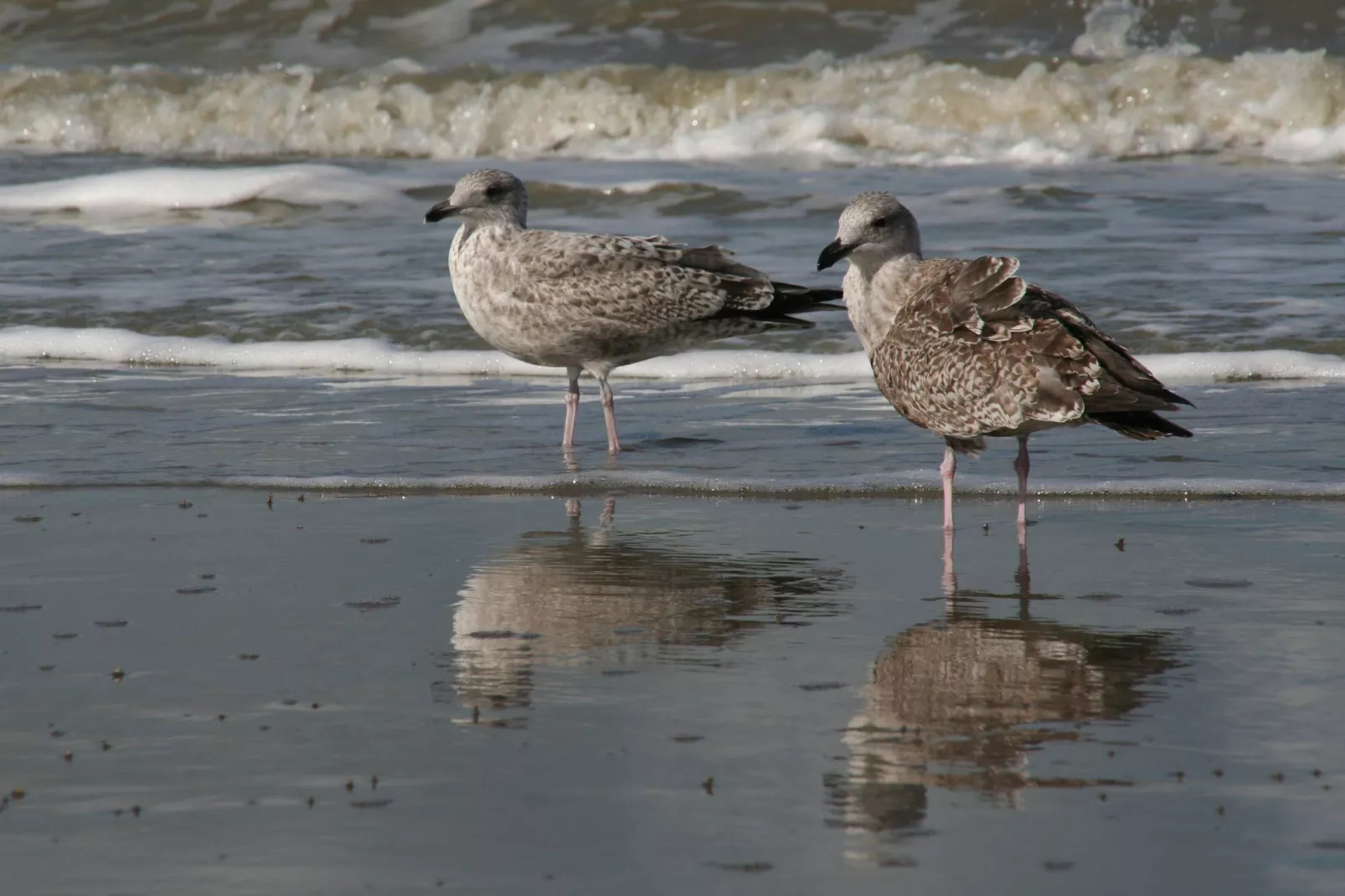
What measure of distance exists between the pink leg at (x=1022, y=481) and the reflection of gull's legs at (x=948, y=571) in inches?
9.9

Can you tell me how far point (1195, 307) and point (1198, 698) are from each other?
7.48 m

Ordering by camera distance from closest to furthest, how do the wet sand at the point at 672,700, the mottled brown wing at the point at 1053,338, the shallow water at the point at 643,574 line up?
the wet sand at the point at 672,700
the shallow water at the point at 643,574
the mottled brown wing at the point at 1053,338

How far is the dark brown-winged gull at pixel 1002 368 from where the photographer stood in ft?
21.9

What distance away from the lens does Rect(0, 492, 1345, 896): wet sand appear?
149 inches

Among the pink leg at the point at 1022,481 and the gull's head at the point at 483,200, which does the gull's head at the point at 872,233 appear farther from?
the gull's head at the point at 483,200

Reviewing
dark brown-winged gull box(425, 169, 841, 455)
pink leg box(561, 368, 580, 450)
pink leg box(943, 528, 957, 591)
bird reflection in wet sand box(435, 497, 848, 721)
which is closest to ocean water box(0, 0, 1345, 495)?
pink leg box(561, 368, 580, 450)

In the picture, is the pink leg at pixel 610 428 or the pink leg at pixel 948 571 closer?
the pink leg at pixel 948 571

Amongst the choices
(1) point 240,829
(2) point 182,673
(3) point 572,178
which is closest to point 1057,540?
(2) point 182,673

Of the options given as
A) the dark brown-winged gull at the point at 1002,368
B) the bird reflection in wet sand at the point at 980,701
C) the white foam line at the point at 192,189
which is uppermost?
the white foam line at the point at 192,189

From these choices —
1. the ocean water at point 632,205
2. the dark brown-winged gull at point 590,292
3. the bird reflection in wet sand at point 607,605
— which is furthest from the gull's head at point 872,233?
the bird reflection in wet sand at point 607,605

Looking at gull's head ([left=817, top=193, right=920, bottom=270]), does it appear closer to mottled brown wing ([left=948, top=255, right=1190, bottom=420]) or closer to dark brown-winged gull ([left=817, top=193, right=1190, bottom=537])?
dark brown-winged gull ([left=817, top=193, right=1190, bottom=537])

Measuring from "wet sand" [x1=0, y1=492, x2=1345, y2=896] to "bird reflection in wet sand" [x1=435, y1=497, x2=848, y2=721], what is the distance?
0.02m

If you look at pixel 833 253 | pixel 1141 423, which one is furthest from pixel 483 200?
pixel 1141 423

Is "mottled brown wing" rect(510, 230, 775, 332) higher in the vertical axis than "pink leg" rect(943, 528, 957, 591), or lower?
higher
